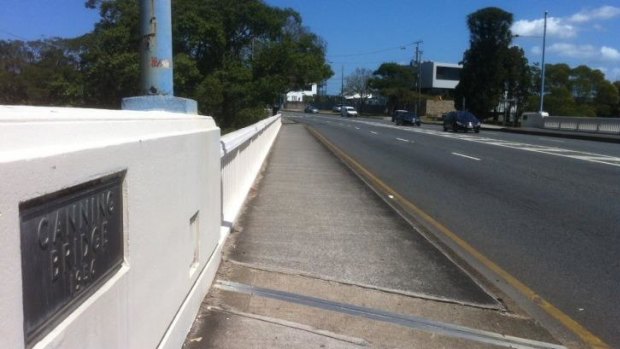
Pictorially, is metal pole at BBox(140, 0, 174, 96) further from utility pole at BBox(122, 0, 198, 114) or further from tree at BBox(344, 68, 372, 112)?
tree at BBox(344, 68, 372, 112)

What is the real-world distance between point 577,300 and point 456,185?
8.22 metres

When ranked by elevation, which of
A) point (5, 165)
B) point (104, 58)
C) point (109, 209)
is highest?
point (104, 58)

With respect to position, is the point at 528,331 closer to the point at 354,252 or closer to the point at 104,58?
the point at 354,252

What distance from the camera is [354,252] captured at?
7.34 m

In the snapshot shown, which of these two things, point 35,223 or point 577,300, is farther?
point 577,300

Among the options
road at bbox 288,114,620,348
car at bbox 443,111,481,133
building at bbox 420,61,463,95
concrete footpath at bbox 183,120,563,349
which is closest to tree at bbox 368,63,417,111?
building at bbox 420,61,463,95

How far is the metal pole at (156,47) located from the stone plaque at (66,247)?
3326mm

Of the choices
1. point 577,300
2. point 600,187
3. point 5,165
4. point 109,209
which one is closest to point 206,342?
point 109,209

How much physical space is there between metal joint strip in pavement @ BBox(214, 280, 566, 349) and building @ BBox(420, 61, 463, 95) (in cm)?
12499

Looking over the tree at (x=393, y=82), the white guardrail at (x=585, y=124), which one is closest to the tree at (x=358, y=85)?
the tree at (x=393, y=82)

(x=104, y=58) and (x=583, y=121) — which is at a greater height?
(x=104, y=58)

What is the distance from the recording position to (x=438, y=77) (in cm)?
12925

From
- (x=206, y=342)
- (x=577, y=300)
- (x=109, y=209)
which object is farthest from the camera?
(x=577, y=300)

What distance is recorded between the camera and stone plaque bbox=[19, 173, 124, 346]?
2062 millimetres
